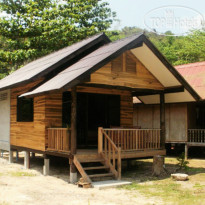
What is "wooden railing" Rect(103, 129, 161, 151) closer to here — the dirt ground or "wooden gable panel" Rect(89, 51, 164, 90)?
the dirt ground

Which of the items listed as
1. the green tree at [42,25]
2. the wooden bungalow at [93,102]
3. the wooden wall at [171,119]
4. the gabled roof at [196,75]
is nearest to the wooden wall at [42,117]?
the wooden bungalow at [93,102]

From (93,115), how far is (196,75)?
27.4 ft

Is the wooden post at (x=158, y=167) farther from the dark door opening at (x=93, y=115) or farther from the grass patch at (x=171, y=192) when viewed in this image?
the dark door opening at (x=93, y=115)

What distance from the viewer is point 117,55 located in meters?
10.8

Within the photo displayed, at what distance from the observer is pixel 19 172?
12664 millimetres

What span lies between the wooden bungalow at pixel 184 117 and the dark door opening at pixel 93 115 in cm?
308

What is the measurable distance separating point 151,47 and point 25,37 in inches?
708

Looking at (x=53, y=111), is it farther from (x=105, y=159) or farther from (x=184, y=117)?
(x=184, y=117)

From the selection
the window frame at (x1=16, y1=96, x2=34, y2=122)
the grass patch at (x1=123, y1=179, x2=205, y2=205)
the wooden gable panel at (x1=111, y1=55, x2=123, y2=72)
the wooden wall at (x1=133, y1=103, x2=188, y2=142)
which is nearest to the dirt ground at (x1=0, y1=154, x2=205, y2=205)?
the grass patch at (x1=123, y1=179, x2=205, y2=205)

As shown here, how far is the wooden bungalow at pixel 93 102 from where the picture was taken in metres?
10.6

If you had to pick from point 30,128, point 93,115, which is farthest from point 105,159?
point 30,128

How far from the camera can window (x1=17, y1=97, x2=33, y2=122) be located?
44.6 feet

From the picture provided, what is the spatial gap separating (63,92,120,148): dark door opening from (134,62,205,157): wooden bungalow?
3.08 m

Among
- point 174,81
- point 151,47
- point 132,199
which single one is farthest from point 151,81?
point 132,199
